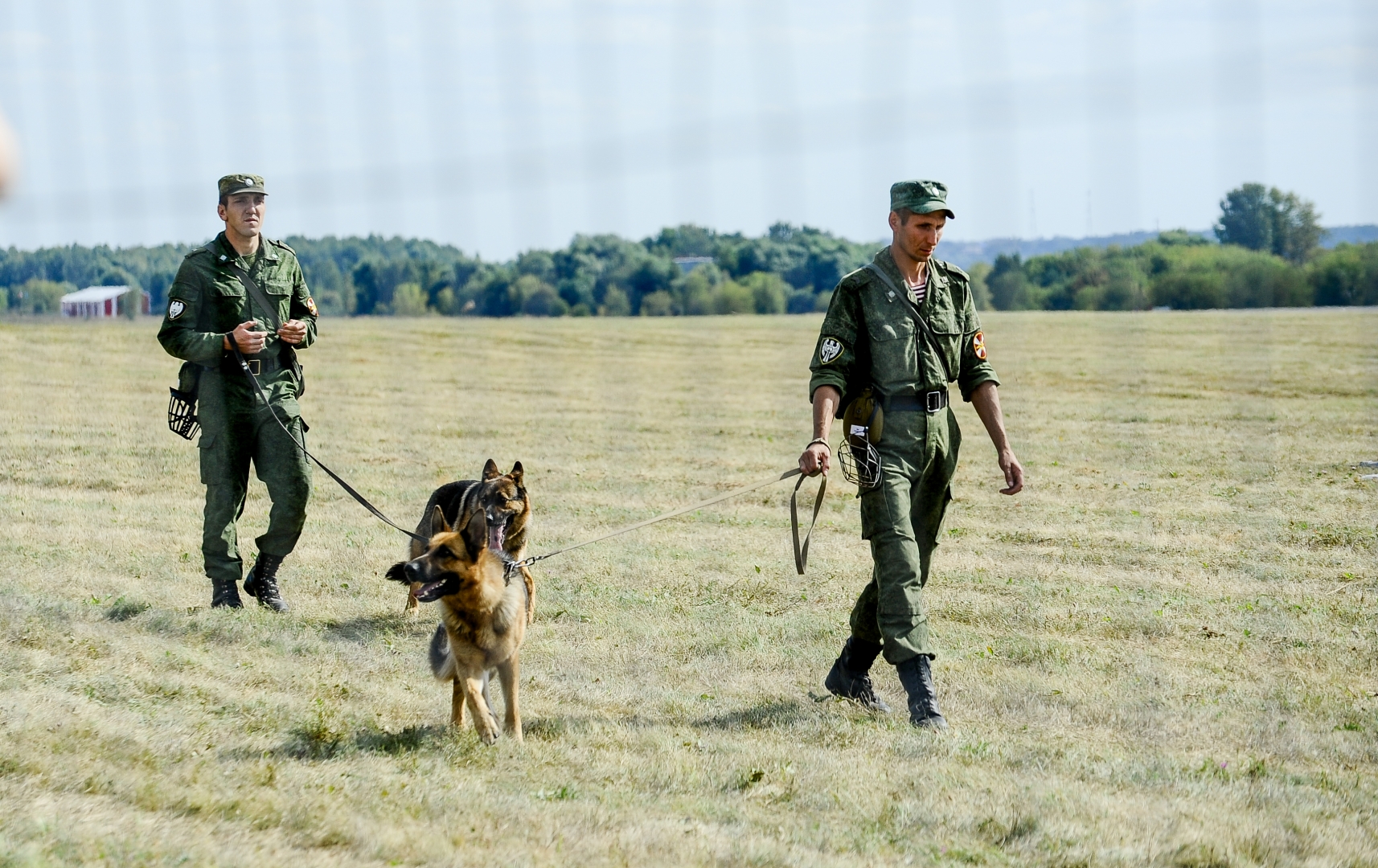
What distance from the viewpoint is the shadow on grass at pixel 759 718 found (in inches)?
239

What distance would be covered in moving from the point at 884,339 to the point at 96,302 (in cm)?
4310

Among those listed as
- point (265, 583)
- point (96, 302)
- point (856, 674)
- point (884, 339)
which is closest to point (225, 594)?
point (265, 583)

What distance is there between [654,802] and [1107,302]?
2321 inches

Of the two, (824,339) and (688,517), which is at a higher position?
(824,339)

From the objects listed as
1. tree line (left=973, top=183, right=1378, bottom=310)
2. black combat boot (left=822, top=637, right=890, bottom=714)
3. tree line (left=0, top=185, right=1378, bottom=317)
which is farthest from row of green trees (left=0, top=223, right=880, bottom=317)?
black combat boot (left=822, top=637, right=890, bottom=714)

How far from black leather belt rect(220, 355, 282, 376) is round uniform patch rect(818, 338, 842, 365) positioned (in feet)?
11.2

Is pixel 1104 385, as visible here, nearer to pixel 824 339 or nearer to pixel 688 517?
pixel 688 517

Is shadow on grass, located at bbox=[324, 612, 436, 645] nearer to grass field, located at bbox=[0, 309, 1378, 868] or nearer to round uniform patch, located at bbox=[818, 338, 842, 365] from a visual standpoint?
grass field, located at bbox=[0, 309, 1378, 868]

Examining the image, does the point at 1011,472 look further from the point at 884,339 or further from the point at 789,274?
the point at 789,274

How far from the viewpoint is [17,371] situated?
26703 mm

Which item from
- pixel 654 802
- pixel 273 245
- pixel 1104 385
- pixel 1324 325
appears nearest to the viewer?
pixel 654 802

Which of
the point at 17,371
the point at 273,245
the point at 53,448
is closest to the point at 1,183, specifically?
the point at 273,245

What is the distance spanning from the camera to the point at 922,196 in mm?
5941

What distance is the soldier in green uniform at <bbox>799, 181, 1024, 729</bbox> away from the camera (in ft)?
19.6
